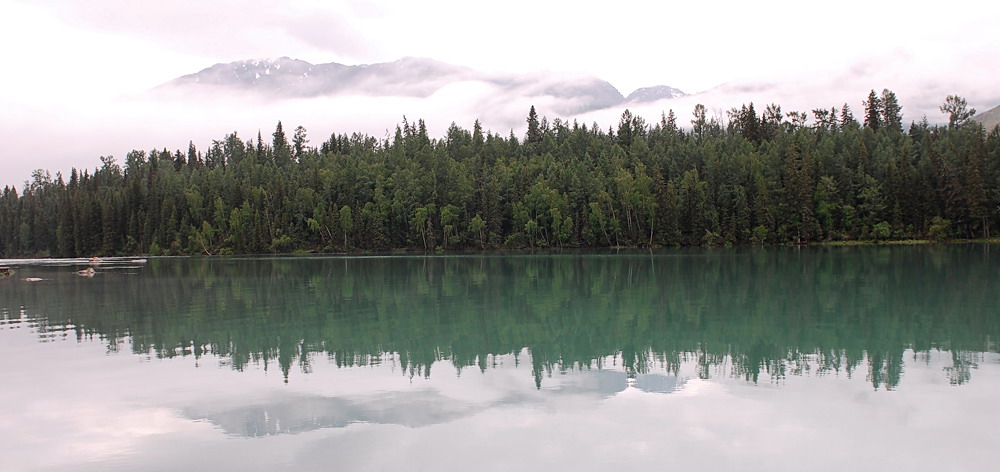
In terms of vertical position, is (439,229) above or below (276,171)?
below

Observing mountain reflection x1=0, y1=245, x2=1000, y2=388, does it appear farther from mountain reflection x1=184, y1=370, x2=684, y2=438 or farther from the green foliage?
the green foliage

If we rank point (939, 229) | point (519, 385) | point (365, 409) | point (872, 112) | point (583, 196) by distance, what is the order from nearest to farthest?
point (365, 409) → point (519, 385) → point (939, 229) → point (583, 196) → point (872, 112)

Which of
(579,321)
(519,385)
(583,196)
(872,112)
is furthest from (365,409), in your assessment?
(872,112)

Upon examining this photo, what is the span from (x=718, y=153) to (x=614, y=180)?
83.6 feet

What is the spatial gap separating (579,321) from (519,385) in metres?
11.0

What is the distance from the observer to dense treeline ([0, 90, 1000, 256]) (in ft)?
404

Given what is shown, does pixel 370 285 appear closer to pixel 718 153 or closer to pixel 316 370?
pixel 316 370

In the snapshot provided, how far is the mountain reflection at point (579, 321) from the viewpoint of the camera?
2039 cm

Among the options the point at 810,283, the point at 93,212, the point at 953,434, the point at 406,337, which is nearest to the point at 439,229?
the point at 93,212

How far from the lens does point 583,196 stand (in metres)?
146

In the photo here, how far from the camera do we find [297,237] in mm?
158000

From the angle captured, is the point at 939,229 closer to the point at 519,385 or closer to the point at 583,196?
the point at 583,196

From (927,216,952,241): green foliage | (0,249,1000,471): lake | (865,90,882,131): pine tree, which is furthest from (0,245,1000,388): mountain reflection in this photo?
(865,90,882,131): pine tree

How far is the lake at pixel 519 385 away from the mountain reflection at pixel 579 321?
160mm
